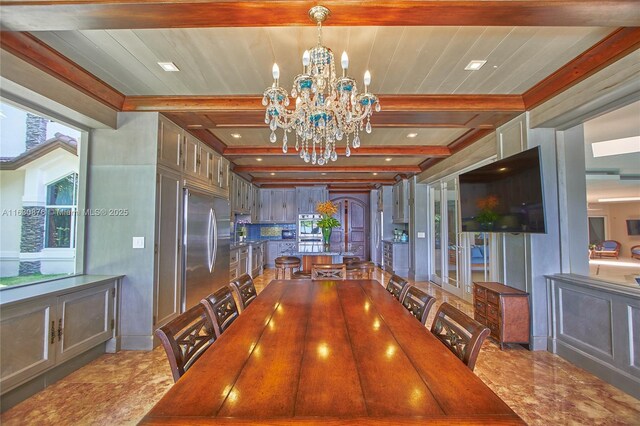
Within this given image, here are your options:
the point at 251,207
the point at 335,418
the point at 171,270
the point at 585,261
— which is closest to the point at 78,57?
the point at 171,270

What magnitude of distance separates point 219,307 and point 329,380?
107 centimetres

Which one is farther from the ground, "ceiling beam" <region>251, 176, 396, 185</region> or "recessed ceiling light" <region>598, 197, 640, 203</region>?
"ceiling beam" <region>251, 176, 396, 185</region>

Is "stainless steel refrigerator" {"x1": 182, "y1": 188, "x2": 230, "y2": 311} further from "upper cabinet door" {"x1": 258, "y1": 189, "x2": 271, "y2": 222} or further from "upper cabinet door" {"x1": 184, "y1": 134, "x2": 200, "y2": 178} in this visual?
"upper cabinet door" {"x1": 258, "y1": 189, "x2": 271, "y2": 222}

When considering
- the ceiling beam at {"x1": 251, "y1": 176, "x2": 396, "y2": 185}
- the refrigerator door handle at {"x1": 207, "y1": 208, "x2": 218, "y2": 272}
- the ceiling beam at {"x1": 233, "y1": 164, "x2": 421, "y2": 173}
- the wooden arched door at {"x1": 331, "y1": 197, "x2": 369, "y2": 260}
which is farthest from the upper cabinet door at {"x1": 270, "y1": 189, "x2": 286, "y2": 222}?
the refrigerator door handle at {"x1": 207, "y1": 208, "x2": 218, "y2": 272}

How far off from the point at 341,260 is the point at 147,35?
3751mm

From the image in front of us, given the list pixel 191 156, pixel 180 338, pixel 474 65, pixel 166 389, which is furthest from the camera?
pixel 191 156

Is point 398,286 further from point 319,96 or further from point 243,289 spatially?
point 319,96

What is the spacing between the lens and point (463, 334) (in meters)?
1.35

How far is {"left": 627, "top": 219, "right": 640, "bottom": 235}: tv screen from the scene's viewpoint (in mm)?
2670

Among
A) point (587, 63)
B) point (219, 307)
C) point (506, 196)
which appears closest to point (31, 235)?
point (219, 307)

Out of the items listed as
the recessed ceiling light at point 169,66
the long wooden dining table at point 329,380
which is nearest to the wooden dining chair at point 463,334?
the long wooden dining table at point 329,380

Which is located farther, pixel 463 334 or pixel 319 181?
pixel 319 181

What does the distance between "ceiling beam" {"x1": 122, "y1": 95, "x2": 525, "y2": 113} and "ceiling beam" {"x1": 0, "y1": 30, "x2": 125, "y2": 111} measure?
275 millimetres

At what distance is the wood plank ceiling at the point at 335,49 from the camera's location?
5.36 ft
